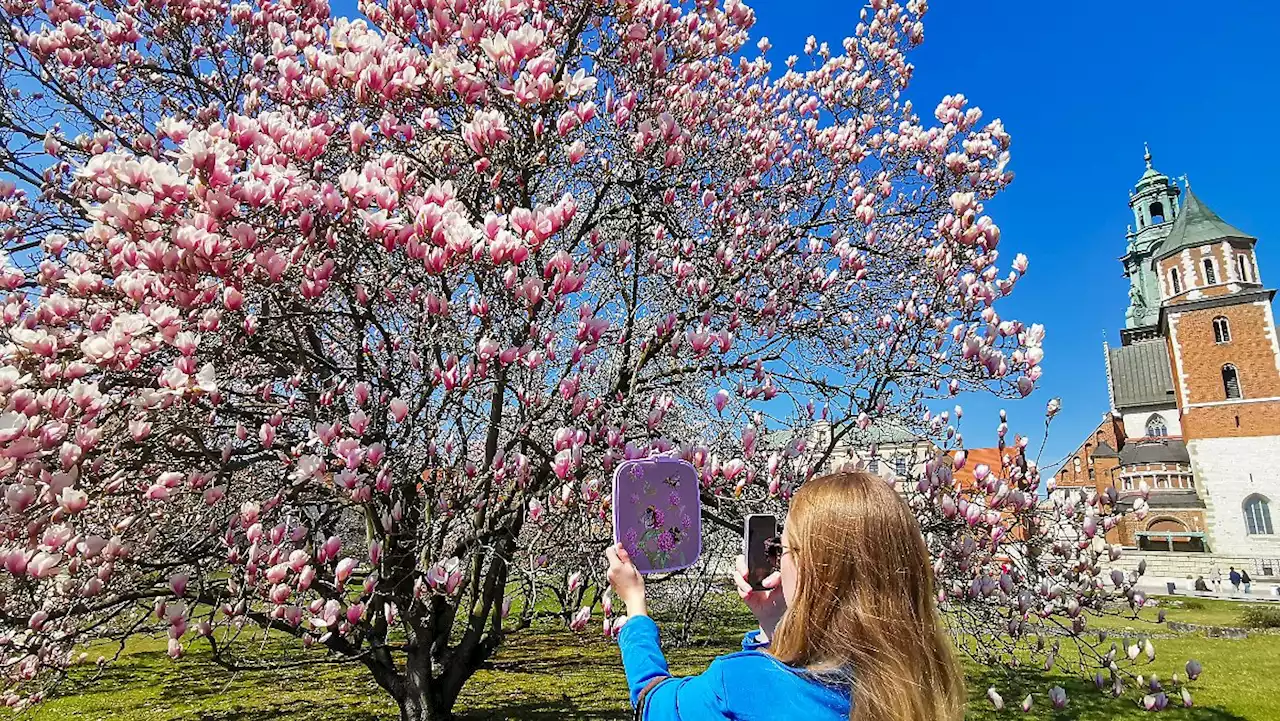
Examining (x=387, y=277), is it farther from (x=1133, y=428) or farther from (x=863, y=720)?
(x=1133, y=428)

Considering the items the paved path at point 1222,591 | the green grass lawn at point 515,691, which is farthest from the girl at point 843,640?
the paved path at point 1222,591

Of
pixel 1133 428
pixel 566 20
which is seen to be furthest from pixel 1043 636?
pixel 1133 428

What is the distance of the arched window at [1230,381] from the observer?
3303cm

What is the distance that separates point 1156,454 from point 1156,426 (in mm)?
6175

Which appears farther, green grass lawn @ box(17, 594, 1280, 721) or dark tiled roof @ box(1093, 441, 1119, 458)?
dark tiled roof @ box(1093, 441, 1119, 458)

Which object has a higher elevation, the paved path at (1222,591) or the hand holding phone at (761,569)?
the hand holding phone at (761,569)

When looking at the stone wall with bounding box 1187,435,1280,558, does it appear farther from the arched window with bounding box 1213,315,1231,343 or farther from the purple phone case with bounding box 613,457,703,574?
the purple phone case with bounding box 613,457,703,574

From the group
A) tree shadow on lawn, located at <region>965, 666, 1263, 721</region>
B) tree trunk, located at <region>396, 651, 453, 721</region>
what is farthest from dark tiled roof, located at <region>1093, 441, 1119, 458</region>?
tree trunk, located at <region>396, 651, 453, 721</region>

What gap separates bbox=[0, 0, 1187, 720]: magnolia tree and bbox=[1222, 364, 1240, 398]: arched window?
38999 mm

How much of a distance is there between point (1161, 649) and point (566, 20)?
13.4 metres

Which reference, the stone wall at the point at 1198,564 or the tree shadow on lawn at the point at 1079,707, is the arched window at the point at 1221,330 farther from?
the tree shadow on lawn at the point at 1079,707

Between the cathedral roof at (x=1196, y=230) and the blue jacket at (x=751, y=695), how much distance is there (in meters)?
45.1

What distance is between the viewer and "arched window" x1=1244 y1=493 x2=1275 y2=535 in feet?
99.7

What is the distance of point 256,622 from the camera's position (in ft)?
9.90
